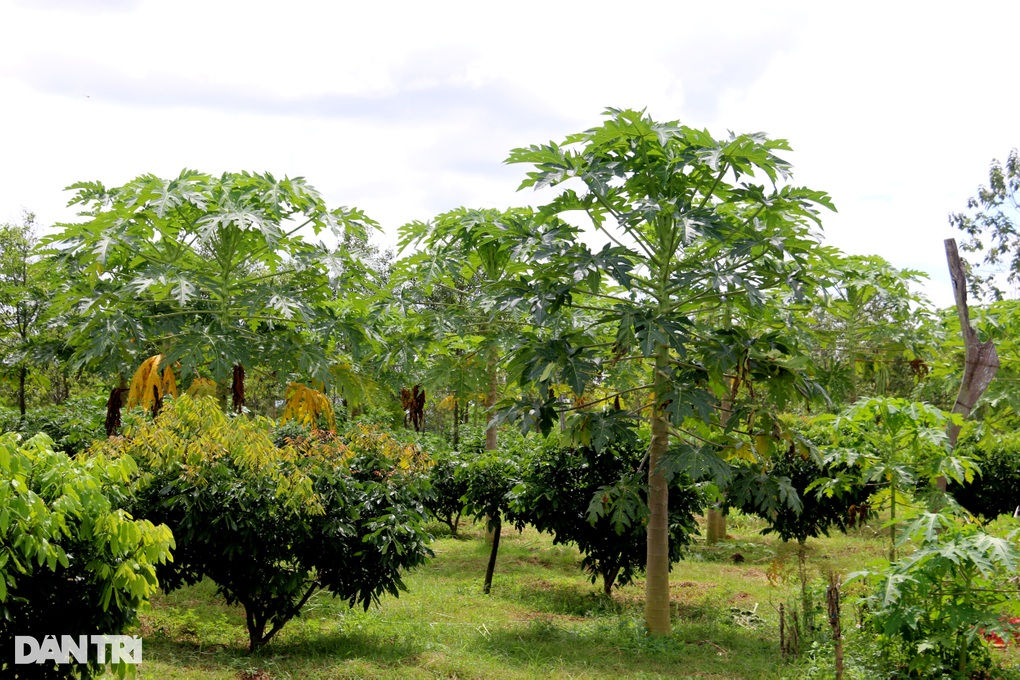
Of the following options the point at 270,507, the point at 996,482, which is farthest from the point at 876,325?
the point at 270,507

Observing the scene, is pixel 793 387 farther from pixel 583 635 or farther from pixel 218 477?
pixel 218 477

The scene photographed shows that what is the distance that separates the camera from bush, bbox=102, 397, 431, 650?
20.9ft

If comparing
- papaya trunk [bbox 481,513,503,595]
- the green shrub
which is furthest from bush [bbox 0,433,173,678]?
papaya trunk [bbox 481,513,503,595]

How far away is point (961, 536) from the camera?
18.9 ft

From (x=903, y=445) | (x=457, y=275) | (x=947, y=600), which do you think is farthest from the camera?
(x=457, y=275)

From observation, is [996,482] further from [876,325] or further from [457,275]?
[457,275]

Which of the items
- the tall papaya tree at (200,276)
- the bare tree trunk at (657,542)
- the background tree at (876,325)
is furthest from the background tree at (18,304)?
the background tree at (876,325)

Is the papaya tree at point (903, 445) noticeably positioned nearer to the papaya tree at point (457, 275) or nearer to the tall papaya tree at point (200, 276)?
the papaya tree at point (457, 275)

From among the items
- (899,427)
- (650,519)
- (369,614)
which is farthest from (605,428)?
(369,614)

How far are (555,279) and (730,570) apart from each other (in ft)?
22.4

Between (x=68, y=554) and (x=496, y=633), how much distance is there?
4415 mm

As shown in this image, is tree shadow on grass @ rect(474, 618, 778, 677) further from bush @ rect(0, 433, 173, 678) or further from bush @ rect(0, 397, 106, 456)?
bush @ rect(0, 397, 106, 456)

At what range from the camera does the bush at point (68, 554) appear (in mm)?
3936

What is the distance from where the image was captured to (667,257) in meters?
7.15
